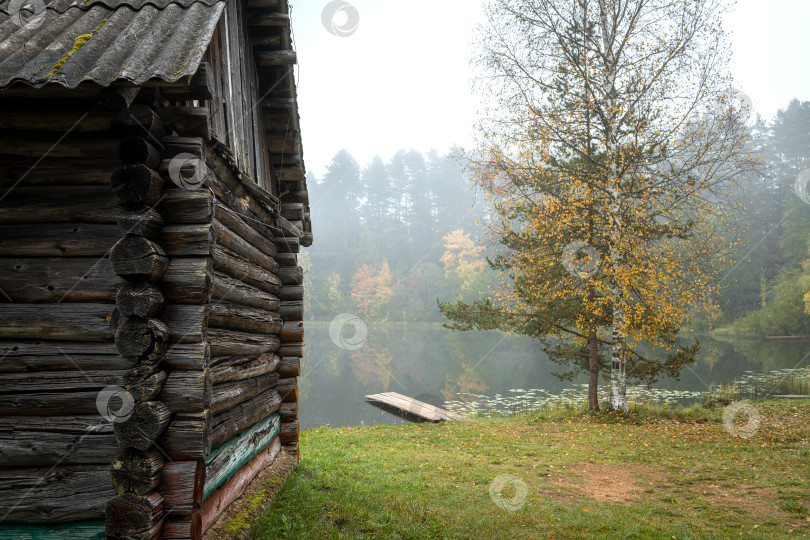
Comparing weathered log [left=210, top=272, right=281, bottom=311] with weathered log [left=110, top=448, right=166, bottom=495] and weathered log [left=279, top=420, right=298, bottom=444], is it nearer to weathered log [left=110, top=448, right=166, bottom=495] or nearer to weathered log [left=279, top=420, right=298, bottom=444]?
weathered log [left=110, top=448, right=166, bottom=495]

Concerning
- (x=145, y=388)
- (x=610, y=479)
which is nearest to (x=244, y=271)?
(x=145, y=388)

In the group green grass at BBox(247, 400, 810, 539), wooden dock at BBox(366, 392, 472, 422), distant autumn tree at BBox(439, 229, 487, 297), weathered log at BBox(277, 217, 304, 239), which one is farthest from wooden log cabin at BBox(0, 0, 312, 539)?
distant autumn tree at BBox(439, 229, 487, 297)

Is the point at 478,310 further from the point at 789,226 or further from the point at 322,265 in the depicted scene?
the point at 322,265

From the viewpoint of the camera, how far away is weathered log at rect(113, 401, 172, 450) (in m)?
3.44

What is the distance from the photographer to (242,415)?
536 cm

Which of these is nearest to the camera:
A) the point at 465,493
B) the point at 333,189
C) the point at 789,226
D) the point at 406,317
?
the point at 465,493

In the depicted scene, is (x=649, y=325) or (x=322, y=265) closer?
(x=649, y=325)

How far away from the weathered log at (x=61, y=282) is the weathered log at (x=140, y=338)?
536mm

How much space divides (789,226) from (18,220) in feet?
160

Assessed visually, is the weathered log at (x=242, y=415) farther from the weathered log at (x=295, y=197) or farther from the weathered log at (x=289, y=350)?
the weathered log at (x=295, y=197)

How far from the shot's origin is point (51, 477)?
3.74m

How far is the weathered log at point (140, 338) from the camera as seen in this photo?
11.3ft

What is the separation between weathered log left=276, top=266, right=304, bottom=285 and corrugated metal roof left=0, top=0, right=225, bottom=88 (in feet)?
13.6

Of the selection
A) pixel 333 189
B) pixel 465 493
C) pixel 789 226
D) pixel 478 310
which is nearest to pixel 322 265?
pixel 333 189
